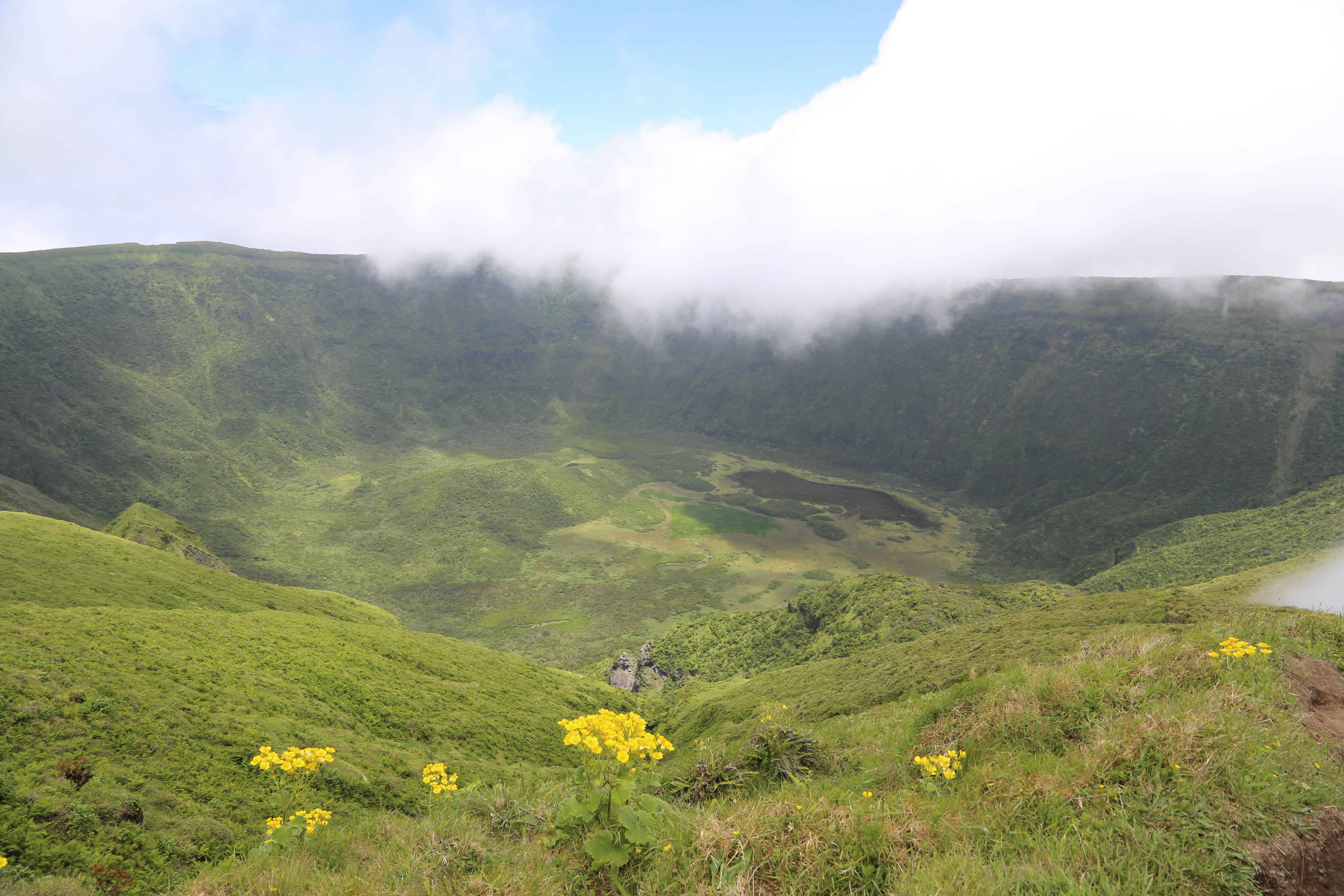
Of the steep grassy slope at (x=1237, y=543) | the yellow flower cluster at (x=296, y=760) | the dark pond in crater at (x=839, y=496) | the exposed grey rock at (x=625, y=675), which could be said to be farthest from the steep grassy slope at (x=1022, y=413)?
the yellow flower cluster at (x=296, y=760)

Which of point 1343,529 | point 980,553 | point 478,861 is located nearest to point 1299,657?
point 478,861

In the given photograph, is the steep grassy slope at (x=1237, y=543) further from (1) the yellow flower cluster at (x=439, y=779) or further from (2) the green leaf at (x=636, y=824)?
(2) the green leaf at (x=636, y=824)

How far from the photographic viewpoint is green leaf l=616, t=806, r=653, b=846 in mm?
5363

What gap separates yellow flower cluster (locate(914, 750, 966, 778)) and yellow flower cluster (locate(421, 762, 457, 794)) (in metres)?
6.92

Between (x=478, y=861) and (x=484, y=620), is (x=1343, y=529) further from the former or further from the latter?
(x=484, y=620)

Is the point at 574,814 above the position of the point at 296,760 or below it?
above

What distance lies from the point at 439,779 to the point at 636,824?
5.90 m

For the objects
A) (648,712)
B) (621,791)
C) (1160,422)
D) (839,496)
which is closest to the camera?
(621,791)

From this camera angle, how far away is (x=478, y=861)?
6406 millimetres

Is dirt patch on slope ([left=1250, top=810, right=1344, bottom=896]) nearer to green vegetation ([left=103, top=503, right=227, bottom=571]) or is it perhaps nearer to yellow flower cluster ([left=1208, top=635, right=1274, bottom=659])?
yellow flower cluster ([left=1208, top=635, right=1274, bottom=659])

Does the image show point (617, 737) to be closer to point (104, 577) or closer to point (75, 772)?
point (75, 772)

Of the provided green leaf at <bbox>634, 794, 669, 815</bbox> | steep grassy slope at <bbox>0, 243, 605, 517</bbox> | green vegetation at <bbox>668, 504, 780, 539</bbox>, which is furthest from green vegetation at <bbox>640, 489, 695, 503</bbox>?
green leaf at <bbox>634, 794, 669, 815</bbox>

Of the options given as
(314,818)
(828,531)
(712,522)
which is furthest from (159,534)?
(828,531)

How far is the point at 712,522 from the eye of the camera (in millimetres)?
145500
